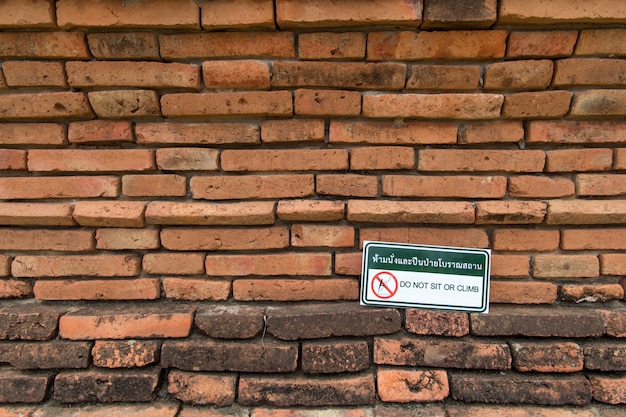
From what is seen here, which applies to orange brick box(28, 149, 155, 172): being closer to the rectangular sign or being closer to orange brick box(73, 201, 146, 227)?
orange brick box(73, 201, 146, 227)

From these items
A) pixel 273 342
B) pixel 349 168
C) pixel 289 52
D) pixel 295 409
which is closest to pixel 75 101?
pixel 289 52

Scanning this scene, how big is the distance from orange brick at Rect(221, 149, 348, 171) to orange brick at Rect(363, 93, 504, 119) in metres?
0.23

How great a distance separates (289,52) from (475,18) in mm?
699

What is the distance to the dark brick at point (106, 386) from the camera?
4.32 feet

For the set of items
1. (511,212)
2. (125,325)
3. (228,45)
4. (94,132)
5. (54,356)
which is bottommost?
(54,356)

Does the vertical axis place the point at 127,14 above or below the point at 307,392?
above

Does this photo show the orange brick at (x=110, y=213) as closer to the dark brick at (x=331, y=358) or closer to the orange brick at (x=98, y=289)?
the orange brick at (x=98, y=289)

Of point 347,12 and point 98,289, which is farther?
point 98,289

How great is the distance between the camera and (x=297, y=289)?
1377 millimetres

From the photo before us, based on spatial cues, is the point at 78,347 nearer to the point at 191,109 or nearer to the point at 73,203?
the point at 73,203

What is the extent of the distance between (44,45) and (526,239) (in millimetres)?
2066

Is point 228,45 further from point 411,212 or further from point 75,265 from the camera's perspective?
point 75,265

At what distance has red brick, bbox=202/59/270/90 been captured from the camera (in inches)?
50.5

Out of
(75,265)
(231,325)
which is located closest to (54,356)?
(75,265)
